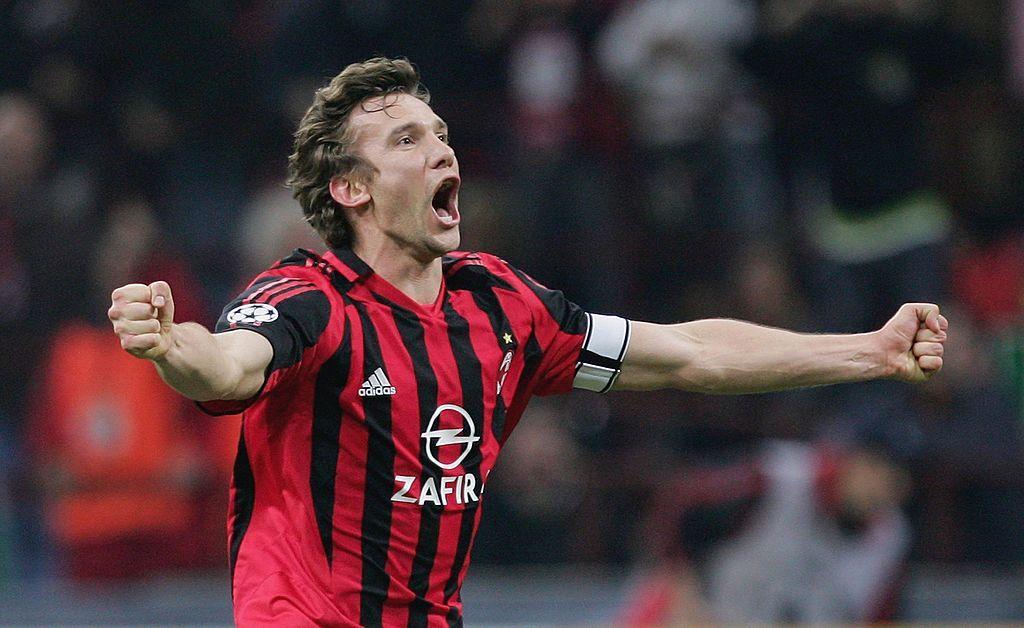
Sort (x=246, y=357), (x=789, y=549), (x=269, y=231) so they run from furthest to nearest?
(x=269, y=231) → (x=789, y=549) → (x=246, y=357)

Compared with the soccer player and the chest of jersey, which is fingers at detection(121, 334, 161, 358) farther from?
the chest of jersey

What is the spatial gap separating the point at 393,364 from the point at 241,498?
0.48 meters

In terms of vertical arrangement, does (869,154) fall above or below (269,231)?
above

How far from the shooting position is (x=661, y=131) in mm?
8383

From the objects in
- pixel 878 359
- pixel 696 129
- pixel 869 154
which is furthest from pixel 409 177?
pixel 696 129

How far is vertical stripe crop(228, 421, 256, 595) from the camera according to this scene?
3715mm

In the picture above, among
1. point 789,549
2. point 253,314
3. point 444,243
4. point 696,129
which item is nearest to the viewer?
point 253,314

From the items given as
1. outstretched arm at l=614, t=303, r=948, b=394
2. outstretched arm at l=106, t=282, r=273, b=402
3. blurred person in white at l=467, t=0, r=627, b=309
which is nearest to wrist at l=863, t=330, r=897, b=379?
outstretched arm at l=614, t=303, r=948, b=394

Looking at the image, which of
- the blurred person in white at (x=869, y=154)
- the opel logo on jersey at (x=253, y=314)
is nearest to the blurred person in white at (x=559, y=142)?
the blurred person in white at (x=869, y=154)

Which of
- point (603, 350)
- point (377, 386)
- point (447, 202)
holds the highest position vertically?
point (447, 202)

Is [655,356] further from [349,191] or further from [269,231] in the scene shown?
[269,231]

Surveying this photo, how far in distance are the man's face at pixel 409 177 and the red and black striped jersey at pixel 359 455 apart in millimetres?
132

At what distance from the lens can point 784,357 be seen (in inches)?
159

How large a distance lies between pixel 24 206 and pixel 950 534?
186 inches
